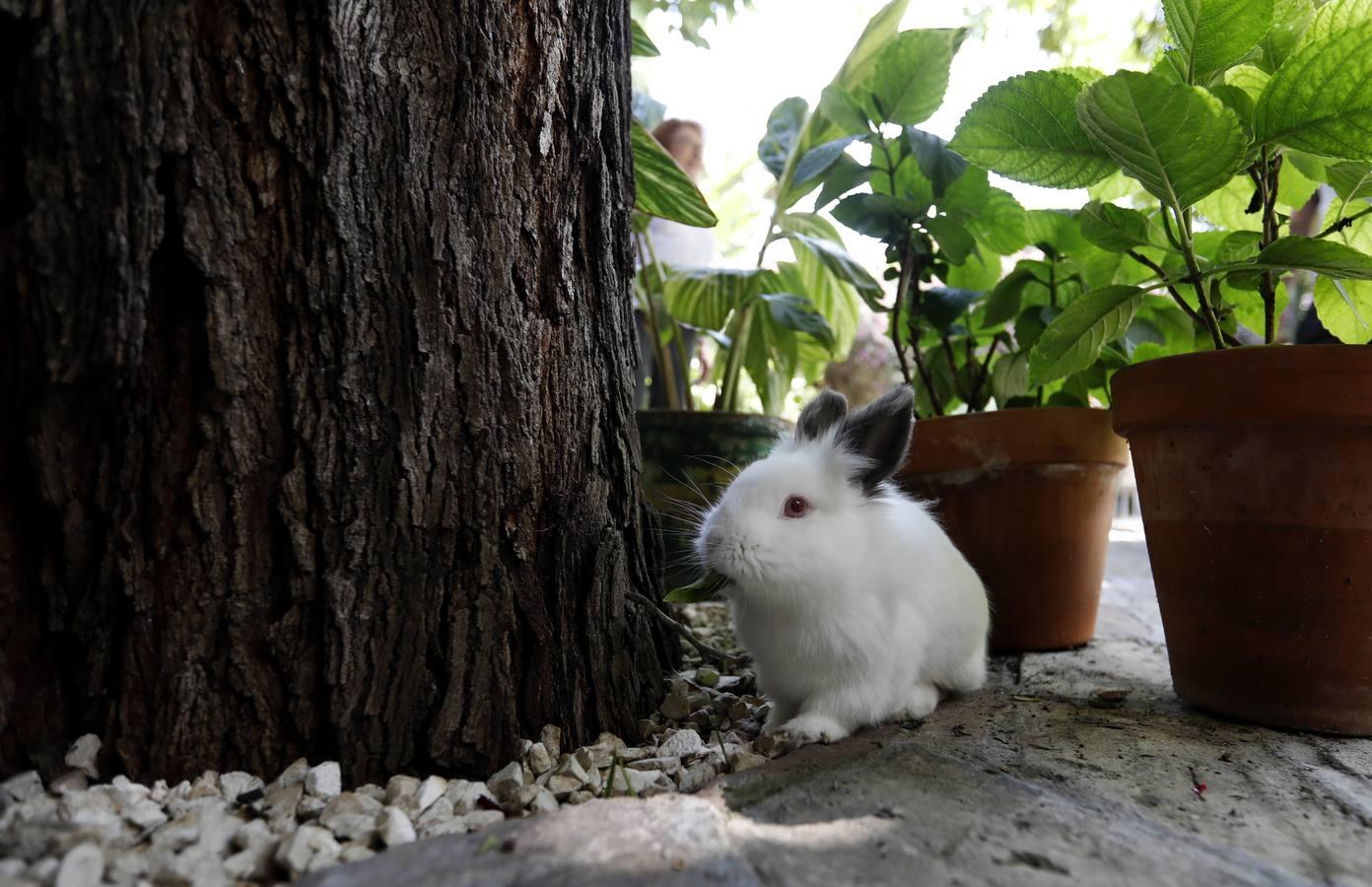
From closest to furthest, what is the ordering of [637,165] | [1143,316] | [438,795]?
1. [438,795]
2. [637,165]
3. [1143,316]

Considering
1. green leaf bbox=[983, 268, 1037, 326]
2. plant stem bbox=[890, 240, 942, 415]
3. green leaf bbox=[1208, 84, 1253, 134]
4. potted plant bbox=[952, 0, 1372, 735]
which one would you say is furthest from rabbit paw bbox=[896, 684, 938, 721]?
green leaf bbox=[1208, 84, 1253, 134]

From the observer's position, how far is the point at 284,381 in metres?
1.31

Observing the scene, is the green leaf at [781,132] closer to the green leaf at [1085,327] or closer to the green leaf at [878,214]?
the green leaf at [878,214]

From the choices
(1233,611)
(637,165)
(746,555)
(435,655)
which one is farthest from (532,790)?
(637,165)

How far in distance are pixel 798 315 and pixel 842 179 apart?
556 mm

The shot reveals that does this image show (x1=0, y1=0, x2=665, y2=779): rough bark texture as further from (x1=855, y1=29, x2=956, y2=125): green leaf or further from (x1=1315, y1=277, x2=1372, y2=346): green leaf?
(x1=1315, y1=277, x2=1372, y2=346): green leaf

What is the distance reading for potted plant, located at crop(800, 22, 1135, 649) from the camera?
7.82 feet

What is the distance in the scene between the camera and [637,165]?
87.2 inches

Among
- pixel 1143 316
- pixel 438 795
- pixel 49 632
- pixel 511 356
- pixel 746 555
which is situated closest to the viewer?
pixel 49 632

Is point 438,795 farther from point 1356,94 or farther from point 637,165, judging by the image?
point 1356,94

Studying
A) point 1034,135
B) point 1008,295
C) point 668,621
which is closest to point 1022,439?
point 1008,295

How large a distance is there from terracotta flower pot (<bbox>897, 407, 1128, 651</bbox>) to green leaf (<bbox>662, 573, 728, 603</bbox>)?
34.9 inches

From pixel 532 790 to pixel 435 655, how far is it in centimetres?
28

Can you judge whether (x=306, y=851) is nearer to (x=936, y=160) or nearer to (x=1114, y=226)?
(x=1114, y=226)
